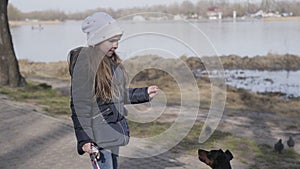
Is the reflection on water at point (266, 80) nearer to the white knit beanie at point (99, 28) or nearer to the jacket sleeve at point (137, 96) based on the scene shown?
the jacket sleeve at point (137, 96)

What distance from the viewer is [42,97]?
11.6m

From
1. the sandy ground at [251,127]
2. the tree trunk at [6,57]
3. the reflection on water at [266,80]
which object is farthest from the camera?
the reflection on water at [266,80]

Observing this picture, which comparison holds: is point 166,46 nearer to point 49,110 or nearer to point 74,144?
point 74,144

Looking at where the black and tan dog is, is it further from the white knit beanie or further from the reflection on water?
the reflection on water

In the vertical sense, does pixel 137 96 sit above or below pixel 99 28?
below

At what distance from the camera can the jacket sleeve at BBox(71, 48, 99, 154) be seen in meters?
2.83

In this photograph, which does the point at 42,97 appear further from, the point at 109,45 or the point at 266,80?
the point at 266,80

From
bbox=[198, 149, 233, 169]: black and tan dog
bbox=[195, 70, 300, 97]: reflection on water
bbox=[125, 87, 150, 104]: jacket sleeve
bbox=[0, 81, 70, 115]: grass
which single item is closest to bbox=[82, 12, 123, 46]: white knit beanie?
bbox=[125, 87, 150, 104]: jacket sleeve

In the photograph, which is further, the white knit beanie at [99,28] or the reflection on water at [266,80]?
the reflection on water at [266,80]

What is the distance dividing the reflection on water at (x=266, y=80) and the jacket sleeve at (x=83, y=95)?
13.7 metres

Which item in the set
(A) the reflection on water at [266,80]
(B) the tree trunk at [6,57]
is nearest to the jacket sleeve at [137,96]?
(B) the tree trunk at [6,57]

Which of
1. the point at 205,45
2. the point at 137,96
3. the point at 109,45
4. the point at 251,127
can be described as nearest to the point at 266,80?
the point at 251,127

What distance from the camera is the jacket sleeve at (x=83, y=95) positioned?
2.83 meters

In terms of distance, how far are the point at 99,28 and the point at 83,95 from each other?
476mm
